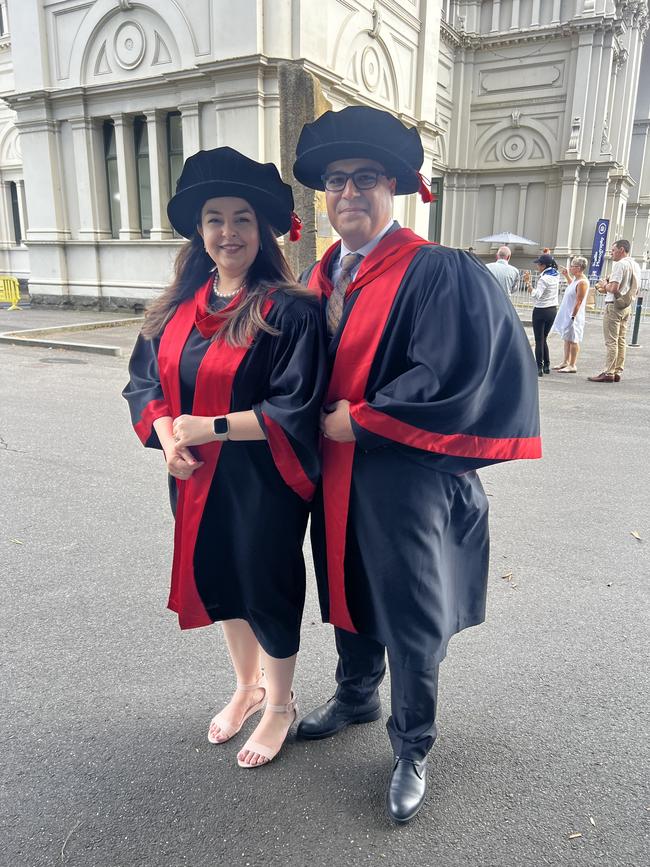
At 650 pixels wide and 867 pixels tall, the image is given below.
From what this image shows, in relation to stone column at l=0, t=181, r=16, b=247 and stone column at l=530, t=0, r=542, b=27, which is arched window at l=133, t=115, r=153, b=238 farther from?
stone column at l=530, t=0, r=542, b=27

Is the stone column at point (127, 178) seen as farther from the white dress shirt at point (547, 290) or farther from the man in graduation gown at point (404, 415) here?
the man in graduation gown at point (404, 415)

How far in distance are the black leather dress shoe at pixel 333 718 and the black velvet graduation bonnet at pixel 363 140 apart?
1.96 m

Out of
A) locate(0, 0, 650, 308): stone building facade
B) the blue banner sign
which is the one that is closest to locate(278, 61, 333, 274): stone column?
locate(0, 0, 650, 308): stone building facade

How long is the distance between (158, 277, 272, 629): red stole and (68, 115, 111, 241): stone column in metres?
17.1

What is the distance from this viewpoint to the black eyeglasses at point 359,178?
2.01 m

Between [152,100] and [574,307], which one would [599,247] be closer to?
[152,100]

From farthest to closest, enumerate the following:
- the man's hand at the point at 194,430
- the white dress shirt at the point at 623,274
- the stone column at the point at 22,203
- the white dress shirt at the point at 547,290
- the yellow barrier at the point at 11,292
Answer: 1. the stone column at the point at 22,203
2. the yellow barrier at the point at 11,292
3. the white dress shirt at the point at 547,290
4. the white dress shirt at the point at 623,274
5. the man's hand at the point at 194,430

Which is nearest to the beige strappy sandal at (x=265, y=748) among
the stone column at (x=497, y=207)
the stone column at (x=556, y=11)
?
the stone column at (x=497, y=207)

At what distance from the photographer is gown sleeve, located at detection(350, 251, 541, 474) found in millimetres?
1874

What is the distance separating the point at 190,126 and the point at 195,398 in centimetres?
1518

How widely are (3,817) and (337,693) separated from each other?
1205 mm

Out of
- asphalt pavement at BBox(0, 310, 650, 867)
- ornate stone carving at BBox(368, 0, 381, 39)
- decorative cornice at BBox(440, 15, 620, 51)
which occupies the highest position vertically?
decorative cornice at BBox(440, 15, 620, 51)

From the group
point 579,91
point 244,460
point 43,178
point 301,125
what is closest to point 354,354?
point 244,460

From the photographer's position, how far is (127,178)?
674 inches
